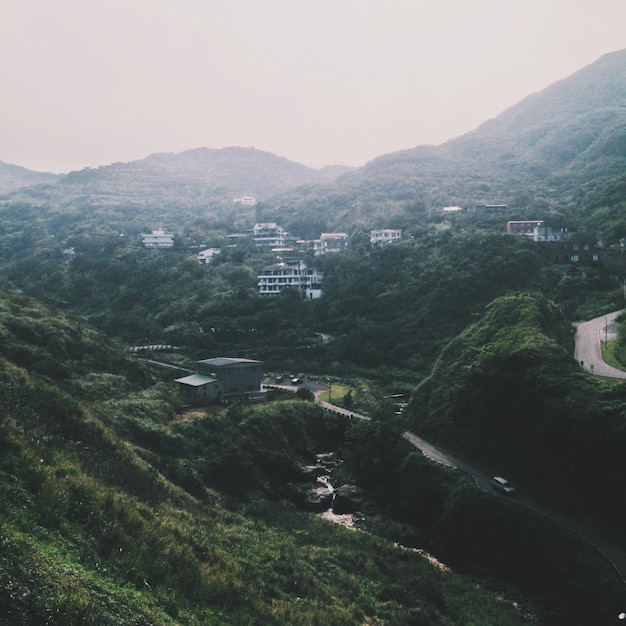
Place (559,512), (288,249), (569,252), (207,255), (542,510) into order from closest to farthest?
(559,512), (542,510), (569,252), (207,255), (288,249)

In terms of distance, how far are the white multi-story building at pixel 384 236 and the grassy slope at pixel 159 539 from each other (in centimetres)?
5553

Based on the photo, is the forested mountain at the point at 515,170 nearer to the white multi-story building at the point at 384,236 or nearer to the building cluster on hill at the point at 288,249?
the white multi-story building at the point at 384,236

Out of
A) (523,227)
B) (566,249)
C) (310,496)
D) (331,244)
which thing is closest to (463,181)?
(331,244)

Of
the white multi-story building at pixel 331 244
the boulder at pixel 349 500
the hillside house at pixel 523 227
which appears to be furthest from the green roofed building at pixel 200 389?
the hillside house at pixel 523 227

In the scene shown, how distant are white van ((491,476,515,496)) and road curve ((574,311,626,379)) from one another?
1194cm

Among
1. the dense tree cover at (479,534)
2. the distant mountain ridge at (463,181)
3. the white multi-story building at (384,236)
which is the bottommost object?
the dense tree cover at (479,534)

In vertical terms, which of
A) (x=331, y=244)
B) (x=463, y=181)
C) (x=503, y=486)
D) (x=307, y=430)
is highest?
(x=463, y=181)

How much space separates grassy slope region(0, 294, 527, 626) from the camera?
53.3ft

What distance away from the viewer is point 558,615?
25547 mm

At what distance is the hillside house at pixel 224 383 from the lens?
4822cm

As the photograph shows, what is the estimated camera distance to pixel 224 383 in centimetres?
4953

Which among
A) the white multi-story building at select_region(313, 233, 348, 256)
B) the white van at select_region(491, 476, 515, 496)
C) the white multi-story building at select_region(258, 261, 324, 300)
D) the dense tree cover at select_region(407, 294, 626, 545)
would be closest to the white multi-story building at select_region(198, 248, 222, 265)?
the white multi-story building at select_region(313, 233, 348, 256)

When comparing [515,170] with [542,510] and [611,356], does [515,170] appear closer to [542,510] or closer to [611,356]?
[611,356]

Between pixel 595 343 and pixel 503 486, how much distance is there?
64.9 feet
